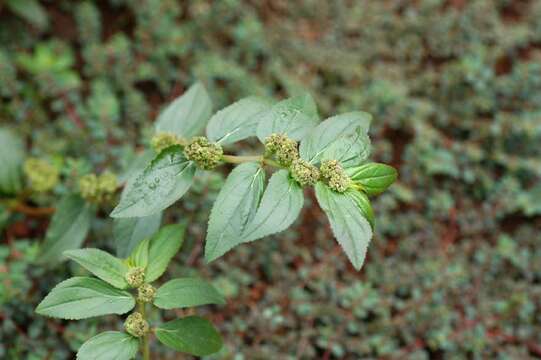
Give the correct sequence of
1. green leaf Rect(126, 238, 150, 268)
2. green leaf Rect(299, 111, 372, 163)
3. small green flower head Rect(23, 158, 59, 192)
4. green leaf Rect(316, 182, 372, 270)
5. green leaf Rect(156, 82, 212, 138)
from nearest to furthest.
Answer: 1. green leaf Rect(316, 182, 372, 270)
2. green leaf Rect(299, 111, 372, 163)
3. green leaf Rect(126, 238, 150, 268)
4. green leaf Rect(156, 82, 212, 138)
5. small green flower head Rect(23, 158, 59, 192)

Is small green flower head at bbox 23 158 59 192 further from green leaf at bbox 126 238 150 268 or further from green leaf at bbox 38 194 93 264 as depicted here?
green leaf at bbox 126 238 150 268

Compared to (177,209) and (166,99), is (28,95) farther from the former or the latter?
(177,209)

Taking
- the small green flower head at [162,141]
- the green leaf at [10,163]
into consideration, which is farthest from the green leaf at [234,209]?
the green leaf at [10,163]

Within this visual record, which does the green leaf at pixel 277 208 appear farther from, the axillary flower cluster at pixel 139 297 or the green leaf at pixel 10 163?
the green leaf at pixel 10 163

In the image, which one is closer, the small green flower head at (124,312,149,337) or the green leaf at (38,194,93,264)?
the small green flower head at (124,312,149,337)

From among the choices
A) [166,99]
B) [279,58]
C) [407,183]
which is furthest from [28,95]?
[407,183]

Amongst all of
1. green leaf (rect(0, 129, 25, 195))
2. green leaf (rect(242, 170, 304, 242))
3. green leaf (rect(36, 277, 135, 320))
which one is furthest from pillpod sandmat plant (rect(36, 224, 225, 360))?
green leaf (rect(0, 129, 25, 195))
